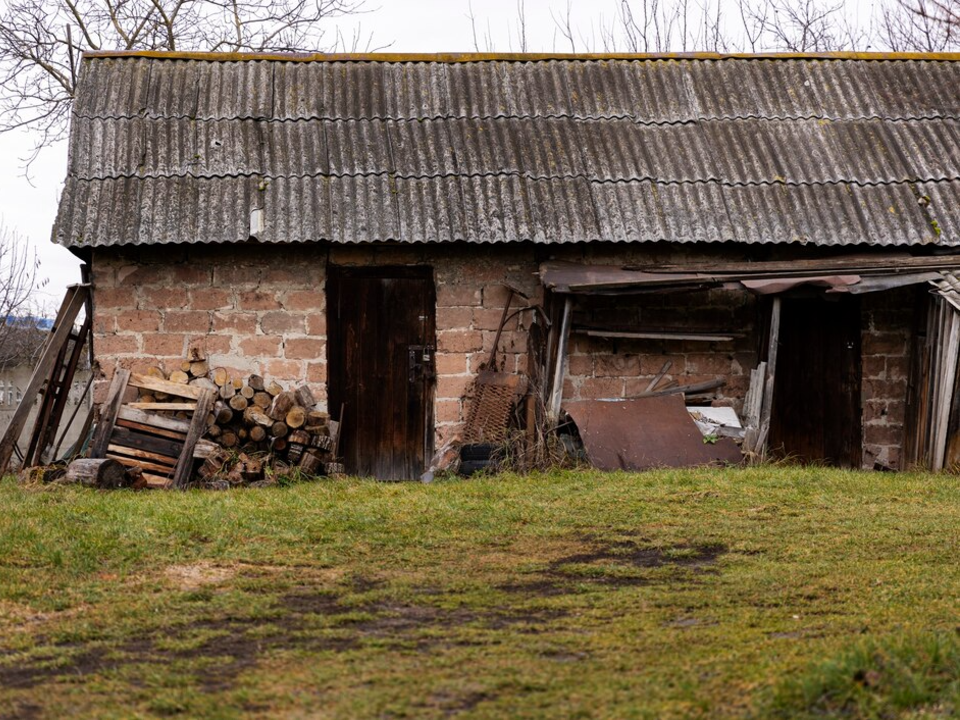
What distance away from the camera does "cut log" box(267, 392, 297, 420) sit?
10.1m

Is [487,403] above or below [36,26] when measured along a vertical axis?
below

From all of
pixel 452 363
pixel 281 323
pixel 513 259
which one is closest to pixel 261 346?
pixel 281 323

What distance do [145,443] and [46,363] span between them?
1.36 metres

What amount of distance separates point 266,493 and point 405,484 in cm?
→ 124

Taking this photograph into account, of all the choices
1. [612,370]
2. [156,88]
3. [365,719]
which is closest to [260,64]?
[156,88]

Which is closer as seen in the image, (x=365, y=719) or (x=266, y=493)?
(x=365, y=719)

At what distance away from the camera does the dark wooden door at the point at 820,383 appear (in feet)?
37.0

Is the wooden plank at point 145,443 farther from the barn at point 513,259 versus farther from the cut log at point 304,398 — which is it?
the cut log at point 304,398

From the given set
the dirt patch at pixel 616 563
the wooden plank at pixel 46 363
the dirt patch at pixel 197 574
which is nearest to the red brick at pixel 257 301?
the wooden plank at pixel 46 363

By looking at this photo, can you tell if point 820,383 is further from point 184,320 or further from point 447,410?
point 184,320

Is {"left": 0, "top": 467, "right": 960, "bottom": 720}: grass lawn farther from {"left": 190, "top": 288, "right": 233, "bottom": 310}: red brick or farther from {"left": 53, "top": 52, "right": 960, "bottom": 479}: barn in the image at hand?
{"left": 190, "top": 288, "right": 233, "bottom": 310}: red brick

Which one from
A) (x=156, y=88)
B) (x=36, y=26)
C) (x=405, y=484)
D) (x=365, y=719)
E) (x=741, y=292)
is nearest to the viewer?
(x=365, y=719)

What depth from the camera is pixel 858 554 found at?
6602 millimetres

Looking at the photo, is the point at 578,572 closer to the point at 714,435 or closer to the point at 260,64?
the point at 714,435
